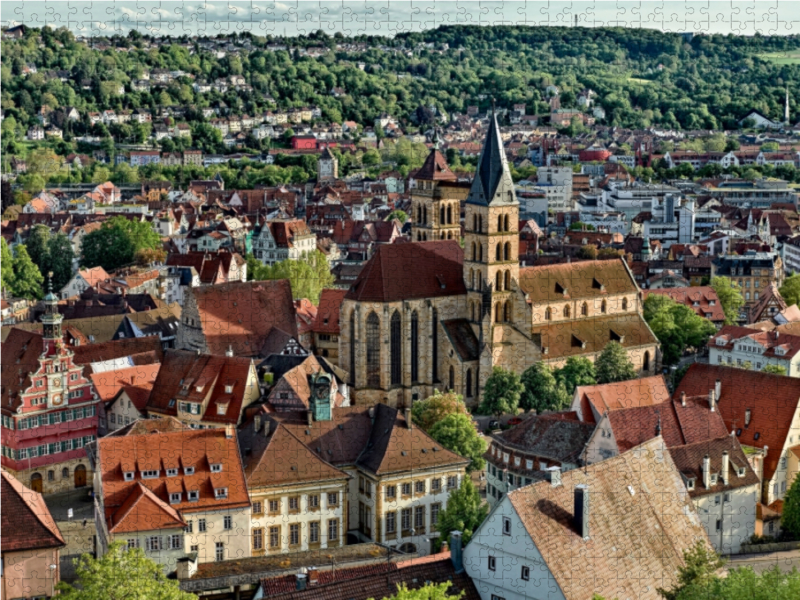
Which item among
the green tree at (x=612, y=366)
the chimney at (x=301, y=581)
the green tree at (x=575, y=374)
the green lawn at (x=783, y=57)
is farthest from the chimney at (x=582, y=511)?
the green lawn at (x=783, y=57)

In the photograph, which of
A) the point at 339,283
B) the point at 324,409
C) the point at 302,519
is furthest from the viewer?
the point at 339,283

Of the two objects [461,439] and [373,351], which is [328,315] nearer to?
[373,351]

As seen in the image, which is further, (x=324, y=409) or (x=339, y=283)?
(x=339, y=283)

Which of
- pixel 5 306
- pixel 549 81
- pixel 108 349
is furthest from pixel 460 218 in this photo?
pixel 549 81

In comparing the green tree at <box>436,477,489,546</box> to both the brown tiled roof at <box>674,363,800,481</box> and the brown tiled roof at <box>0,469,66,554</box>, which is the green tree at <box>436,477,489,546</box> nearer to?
the brown tiled roof at <box>674,363,800,481</box>

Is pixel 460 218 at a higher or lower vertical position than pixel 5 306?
higher

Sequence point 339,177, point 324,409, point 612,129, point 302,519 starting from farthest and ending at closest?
1. point 612,129
2. point 339,177
3. point 324,409
4. point 302,519

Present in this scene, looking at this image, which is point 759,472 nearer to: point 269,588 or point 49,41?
point 269,588

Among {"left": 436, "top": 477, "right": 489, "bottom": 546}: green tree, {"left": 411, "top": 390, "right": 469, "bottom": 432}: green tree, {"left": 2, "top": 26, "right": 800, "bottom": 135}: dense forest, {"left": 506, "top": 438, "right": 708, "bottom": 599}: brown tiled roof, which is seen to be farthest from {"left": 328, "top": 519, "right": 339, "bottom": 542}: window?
{"left": 2, "top": 26, "right": 800, "bottom": 135}: dense forest
